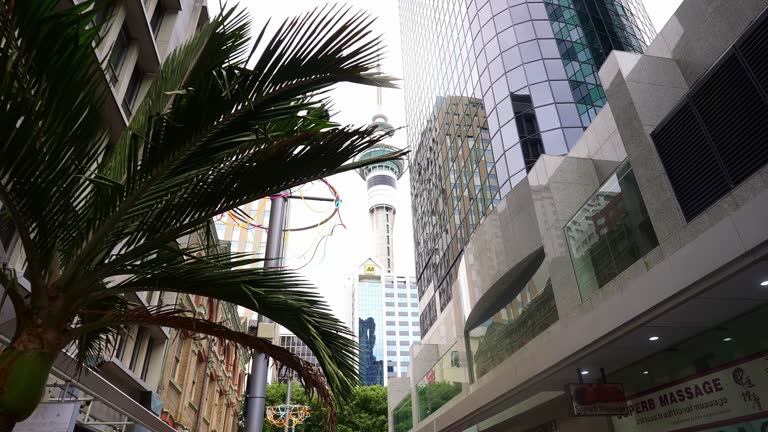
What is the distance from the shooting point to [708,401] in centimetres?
786

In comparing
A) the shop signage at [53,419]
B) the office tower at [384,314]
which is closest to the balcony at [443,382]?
the shop signage at [53,419]

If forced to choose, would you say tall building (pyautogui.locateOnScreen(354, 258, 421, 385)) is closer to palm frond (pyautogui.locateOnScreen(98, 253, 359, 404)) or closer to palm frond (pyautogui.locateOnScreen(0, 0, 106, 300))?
palm frond (pyautogui.locateOnScreen(98, 253, 359, 404))

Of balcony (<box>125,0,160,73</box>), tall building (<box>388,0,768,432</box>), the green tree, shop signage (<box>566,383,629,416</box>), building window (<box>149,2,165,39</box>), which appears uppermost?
building window (<box>149,2,165,39</box>)

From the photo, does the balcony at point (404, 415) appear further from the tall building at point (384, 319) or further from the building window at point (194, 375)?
the tall building at point (384, 319)

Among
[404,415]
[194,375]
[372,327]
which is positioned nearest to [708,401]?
[194,375]

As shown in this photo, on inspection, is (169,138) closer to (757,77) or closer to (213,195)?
(213,195)

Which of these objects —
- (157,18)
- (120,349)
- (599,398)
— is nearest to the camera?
(599,398)

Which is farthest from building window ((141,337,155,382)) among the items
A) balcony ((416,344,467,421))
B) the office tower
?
the office tower

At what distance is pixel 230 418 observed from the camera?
102 ft

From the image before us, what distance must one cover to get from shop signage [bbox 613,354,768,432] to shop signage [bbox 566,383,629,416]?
341mm

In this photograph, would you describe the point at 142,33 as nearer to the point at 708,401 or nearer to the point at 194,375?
the point at 708,401

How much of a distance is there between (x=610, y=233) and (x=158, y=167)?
7761 mm

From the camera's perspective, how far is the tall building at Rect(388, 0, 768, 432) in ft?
21.0

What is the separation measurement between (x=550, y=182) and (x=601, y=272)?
3.41m
